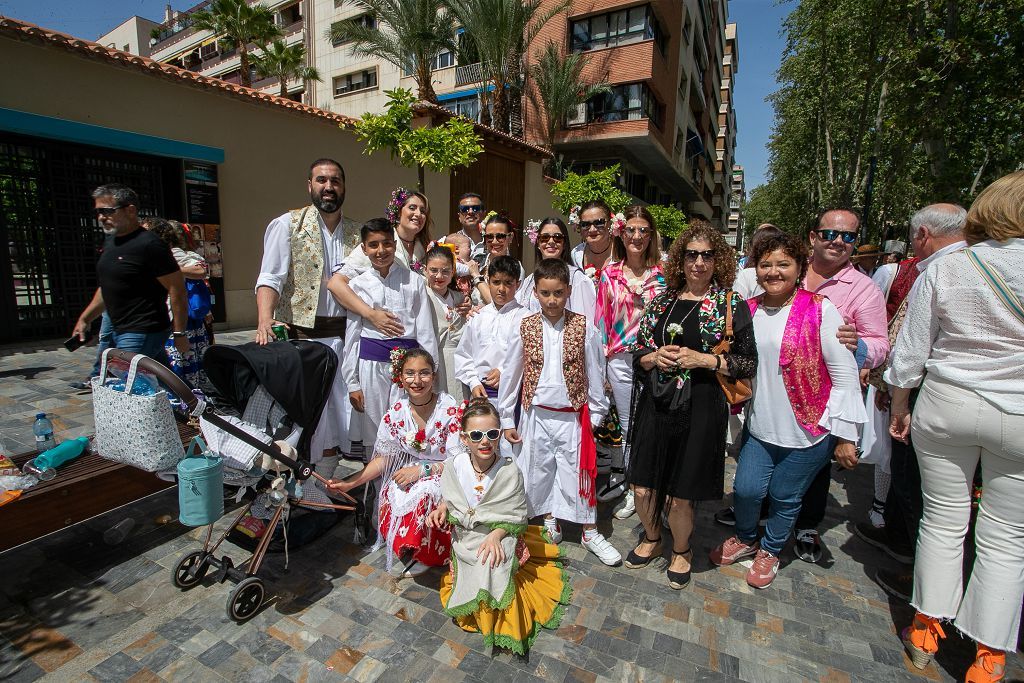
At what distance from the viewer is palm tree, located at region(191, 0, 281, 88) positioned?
19656 mm

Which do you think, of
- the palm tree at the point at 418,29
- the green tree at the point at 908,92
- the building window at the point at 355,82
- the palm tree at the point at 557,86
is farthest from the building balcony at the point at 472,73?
the green tree at the point at 908,92

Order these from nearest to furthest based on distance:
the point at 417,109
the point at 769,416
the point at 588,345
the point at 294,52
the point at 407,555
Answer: the point at 769,416
the point at 407,555
the point at 588,345
the point at 417,109
the point at 294,52

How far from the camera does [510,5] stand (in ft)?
56.3

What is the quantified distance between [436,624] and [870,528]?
317 cm

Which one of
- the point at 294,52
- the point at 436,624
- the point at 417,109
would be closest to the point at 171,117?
the point at 417,109

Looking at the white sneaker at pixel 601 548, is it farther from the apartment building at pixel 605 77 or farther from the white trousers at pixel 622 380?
the apartment building at pixel 605 77

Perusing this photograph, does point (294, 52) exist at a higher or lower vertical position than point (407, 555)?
higher

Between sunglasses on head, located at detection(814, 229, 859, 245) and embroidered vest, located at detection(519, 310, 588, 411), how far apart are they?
1.82 m

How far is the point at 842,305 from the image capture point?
3.46 meters

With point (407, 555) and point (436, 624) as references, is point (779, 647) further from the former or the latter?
point (407, 555)

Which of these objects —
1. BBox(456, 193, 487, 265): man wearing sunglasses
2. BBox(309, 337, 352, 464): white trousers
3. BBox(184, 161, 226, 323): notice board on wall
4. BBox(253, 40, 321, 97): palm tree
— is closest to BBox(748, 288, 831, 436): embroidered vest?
BBox(309, 337, 352, 464): white trousers

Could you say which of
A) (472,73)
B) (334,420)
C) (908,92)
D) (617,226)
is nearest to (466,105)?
(472,73)

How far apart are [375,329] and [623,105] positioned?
2207cm

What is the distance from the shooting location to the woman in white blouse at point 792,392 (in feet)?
9.16
